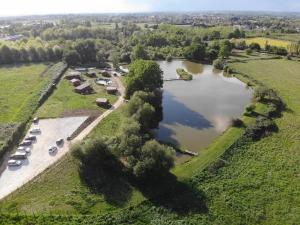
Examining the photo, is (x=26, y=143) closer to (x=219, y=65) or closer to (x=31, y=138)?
(x=31, y=138)

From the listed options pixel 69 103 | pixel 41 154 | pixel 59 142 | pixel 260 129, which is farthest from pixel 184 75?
pixel 41 154

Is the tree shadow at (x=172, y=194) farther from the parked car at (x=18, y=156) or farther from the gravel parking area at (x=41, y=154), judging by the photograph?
the parked car at (x=18, y=156)

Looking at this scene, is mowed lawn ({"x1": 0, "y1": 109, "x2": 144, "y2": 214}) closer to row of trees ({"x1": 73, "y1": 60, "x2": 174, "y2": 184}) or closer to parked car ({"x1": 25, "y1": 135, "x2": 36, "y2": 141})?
row of trees ({"x1": 73, "y1": 60, "x2": 174, "y2": 184})

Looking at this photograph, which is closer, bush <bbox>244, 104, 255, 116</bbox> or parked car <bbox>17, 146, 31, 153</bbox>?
parked car <bbox>17, 146, 31, 153</bbox>

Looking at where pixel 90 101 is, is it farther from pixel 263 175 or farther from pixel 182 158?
pixel 263 175

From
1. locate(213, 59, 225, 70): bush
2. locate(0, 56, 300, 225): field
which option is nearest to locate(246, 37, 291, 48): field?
locate(213, 59, 225, 70): bush
